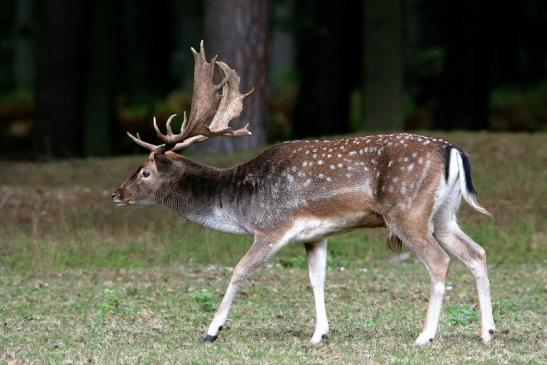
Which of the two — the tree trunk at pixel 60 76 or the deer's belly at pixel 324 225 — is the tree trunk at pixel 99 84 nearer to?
the tree trunk at pixel 60 76

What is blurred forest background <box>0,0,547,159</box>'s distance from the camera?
60.8 ft

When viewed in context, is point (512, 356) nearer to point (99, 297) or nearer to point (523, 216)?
point (99, 297)

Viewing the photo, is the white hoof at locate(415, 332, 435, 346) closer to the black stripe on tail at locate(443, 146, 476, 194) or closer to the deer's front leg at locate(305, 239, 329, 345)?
the deer's front leg at locate(305, 239, 329, 345)

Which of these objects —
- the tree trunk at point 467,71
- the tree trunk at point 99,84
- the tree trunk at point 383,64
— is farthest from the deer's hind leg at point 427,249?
the tree trunk at point 99,84

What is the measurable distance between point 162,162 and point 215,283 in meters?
2.68

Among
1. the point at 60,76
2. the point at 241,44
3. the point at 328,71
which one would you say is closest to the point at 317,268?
the point at 241,44

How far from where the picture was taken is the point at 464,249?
928 centimetres

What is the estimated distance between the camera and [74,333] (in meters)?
9.56

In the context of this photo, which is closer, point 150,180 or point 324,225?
point 324,225

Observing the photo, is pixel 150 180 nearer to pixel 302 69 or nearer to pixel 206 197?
pixel 206 197

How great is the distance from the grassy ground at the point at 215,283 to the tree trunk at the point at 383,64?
77.6 inches

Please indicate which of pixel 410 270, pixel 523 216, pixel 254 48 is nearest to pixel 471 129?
pixel 254 48

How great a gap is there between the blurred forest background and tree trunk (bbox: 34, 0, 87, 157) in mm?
21

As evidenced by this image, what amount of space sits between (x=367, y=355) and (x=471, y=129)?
43.9 feet
